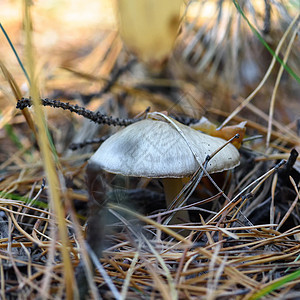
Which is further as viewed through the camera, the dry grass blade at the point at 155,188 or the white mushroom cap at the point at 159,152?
the white mushroom cap at the point at 159,152

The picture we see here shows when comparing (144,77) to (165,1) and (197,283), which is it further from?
(197,283)

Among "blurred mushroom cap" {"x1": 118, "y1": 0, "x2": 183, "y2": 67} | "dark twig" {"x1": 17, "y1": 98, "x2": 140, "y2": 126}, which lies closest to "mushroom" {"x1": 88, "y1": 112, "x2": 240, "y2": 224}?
"dark twig" {"x1": 17, "y1": 98, "x2": 140, "y2": 126}

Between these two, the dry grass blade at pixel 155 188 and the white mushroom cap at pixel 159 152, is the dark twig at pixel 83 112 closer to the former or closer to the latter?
the dry grass blade at pixel 155 188

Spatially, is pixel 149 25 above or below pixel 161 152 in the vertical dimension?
above

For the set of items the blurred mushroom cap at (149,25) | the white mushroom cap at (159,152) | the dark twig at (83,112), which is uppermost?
the blurred mushroom cap at (149,25)

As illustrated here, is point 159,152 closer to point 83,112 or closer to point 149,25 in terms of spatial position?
point 83,112

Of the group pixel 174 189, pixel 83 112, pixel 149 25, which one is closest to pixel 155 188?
pixel 174 189

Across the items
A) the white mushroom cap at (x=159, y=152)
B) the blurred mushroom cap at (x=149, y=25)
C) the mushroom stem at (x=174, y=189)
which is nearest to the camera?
the white mushroom cap at (x=159, y=152)

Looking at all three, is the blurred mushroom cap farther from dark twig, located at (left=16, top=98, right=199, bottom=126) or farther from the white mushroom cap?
the white mushroom cap

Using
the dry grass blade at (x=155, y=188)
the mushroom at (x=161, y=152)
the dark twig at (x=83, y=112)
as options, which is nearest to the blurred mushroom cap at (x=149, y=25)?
the dry grass blade at (x=155, y=188)
